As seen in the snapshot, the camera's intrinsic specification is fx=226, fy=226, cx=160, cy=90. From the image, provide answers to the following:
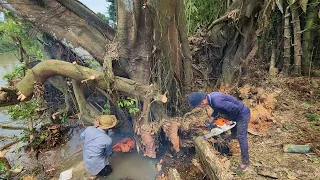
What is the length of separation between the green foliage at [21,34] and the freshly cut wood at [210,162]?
415 cm

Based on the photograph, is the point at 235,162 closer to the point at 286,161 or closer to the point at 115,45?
the point at 286,161

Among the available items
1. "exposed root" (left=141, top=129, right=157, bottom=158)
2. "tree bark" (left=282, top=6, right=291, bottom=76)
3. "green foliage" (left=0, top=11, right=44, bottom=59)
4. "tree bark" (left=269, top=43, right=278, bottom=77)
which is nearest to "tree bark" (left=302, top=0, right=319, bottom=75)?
"tree bark" (left=282, top=6, right=291, bottom=76)

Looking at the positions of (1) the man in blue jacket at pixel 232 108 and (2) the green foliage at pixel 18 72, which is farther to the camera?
(2) the green foliage at pixel 18 72

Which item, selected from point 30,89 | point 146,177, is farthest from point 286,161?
point 30,89

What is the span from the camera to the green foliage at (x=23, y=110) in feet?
15.8

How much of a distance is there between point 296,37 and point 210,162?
16.4 feet

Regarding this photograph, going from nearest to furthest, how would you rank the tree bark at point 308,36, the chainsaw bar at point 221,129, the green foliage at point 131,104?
the chainsaw bar at point 221,129, the green foliage at point 131,104, the tree bark at point 308,36

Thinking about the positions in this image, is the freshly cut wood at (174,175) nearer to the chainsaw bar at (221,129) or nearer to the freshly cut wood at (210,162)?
the freshly cut wood at (210,162)

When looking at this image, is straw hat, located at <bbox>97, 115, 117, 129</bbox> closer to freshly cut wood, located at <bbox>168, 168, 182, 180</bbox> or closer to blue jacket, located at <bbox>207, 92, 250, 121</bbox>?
freshly cut wood, located at <bbox>168, 168, 182, 180</bbox>

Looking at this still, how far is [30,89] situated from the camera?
4.02 metres

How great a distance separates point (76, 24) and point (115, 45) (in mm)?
1141

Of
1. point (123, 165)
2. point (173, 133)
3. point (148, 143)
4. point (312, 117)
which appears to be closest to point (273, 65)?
point (312, 117)

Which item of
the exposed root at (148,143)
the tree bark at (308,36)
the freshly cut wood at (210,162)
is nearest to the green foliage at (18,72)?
the exposed root at (148,143)

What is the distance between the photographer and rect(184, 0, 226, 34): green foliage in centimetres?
614
